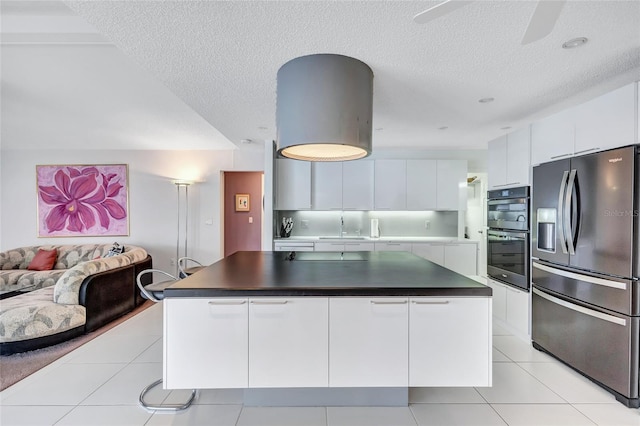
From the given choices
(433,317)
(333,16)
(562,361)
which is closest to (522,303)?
(562,361)

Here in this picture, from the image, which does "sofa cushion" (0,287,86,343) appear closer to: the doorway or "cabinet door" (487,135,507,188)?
the doorway

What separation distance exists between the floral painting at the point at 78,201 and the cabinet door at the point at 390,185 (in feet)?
14.7

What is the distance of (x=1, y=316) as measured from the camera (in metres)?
2.86

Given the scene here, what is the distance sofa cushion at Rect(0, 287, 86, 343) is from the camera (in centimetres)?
286

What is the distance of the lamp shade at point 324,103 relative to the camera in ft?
6.33

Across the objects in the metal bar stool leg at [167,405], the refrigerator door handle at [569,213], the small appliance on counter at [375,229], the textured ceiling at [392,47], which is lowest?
the metal bar stool leg at [167,405]

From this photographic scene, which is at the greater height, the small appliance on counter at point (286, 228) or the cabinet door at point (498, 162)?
the cabinet door at point (498, 162)

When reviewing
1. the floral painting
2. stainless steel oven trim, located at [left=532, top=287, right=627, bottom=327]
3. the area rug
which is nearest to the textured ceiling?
stainless steel oven trim, located at [left=532, top=287, right=627, bottom=327]

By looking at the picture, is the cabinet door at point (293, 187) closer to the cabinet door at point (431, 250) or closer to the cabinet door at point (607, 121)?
the cabinet door at point (431, 250)

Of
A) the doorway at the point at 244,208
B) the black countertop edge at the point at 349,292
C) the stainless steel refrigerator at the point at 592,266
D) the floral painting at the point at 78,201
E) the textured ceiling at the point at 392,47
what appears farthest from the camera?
the doorway at the point at 244,208

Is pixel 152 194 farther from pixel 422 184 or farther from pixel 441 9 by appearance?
pixel 441 9

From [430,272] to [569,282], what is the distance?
54.3 inches

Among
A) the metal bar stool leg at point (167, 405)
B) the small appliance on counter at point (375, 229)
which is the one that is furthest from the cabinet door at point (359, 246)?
the metal bar stool leg at point (167, 405)

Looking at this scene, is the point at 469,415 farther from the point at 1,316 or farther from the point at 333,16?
the point at 1,316
